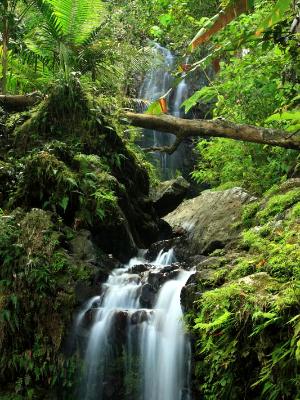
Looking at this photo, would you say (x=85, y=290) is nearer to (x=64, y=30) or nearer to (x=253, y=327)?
(x=253, y=327)

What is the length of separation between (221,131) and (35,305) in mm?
3910

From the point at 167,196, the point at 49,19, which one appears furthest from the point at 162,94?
the point at 49,19

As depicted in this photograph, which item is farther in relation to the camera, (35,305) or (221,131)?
(221,131)

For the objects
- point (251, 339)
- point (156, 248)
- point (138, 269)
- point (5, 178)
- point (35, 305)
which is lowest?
point (251, 339)

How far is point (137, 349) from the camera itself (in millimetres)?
4906

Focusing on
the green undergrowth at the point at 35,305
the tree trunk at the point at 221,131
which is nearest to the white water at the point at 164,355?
the green undergrowth at the point at 35,305

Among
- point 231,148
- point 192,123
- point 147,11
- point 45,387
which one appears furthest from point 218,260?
point 147,11

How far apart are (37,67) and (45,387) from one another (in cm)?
661

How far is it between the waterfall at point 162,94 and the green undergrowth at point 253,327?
9.25m

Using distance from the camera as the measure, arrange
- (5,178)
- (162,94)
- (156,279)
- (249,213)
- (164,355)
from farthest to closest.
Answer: (162,94) → (249,213) → (5,178) → (156,279) → (164,355)

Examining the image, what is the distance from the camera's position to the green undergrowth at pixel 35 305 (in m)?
4.88

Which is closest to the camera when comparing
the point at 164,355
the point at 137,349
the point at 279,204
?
the point at 164,355

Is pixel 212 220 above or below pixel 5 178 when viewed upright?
below

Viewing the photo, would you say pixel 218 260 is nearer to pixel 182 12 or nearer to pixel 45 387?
pixel 45 387
